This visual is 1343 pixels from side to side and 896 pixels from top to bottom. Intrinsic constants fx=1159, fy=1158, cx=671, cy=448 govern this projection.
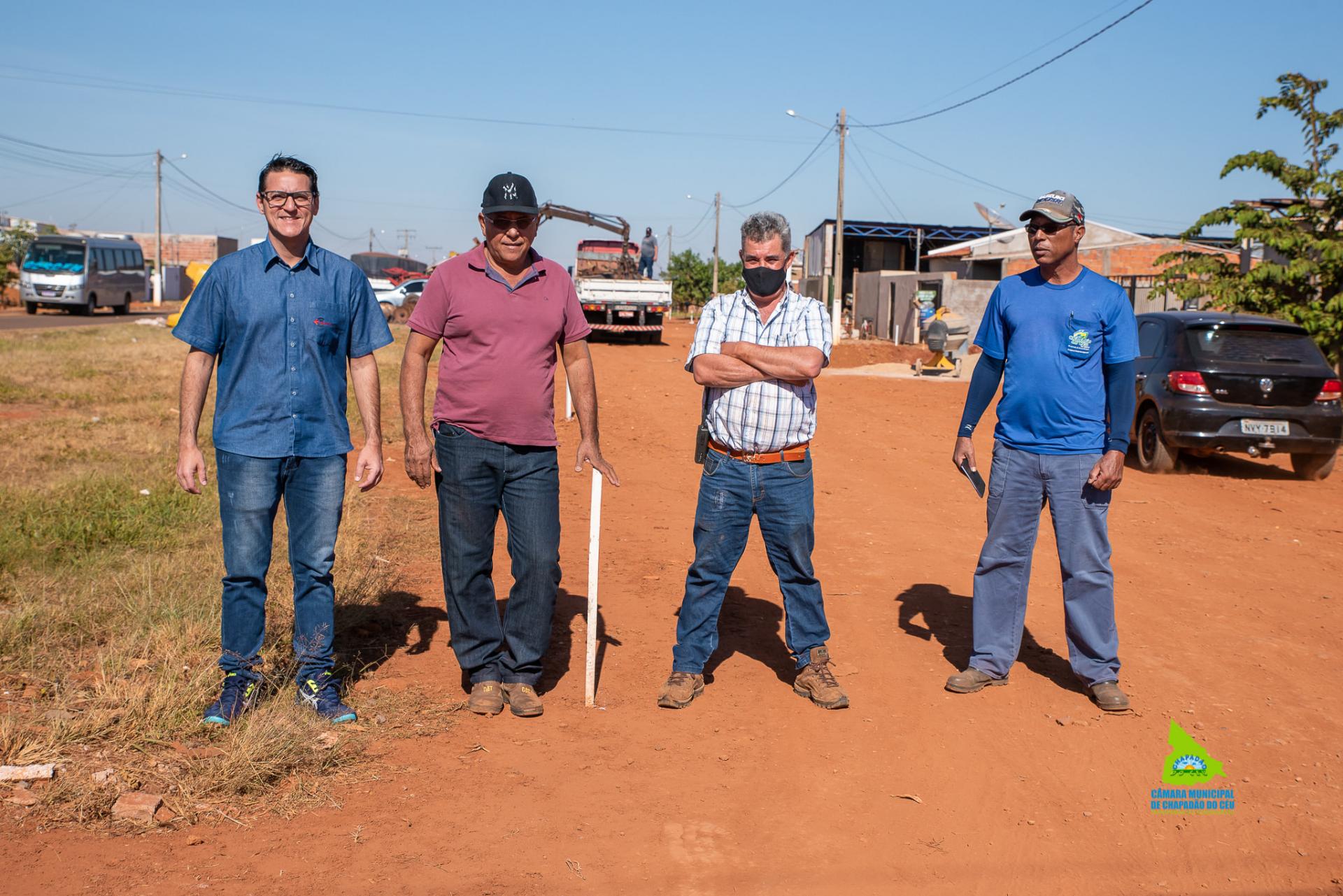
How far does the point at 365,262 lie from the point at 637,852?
232ft

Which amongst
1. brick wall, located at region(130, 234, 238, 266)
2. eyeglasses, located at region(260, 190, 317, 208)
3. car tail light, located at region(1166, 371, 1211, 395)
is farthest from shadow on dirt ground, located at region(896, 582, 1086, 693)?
brick wall, located at region(130, 234, 238, 266)

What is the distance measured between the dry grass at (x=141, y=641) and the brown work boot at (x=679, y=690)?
3.48 feet

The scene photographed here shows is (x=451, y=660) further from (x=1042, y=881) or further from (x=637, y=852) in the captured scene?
(x=1042, y=881)

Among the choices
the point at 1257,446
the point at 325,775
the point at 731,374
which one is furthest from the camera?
the point at 1257,446

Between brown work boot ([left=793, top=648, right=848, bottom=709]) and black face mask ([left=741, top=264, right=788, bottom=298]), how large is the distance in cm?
155

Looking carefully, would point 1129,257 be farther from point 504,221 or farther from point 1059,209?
point 504,221

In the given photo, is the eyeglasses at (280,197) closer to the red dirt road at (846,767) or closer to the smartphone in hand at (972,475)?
the red dirt road at (846,767)

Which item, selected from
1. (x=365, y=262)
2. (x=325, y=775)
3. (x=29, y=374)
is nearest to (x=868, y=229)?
(x=365, y=262)

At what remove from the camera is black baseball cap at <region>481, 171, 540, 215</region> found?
4.57m

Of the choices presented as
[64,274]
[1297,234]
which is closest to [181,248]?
[64,274]

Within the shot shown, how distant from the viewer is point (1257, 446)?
429 inches

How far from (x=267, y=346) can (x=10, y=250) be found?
152 feet

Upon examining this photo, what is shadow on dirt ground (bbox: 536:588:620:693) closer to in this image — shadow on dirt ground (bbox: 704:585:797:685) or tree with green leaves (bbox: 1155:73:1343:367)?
shadow on dirt ground (bbox: 704:585:797:685)

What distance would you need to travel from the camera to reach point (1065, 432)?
16.3 feet
